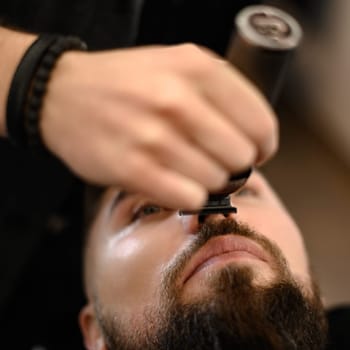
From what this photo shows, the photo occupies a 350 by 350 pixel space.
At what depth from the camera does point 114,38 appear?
89 centimetres

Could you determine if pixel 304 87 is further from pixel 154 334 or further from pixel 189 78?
pixel 189 78

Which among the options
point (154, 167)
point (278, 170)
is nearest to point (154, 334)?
point (154, 167)

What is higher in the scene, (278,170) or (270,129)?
(270,129)

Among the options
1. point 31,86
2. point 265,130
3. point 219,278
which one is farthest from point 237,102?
point 219,278

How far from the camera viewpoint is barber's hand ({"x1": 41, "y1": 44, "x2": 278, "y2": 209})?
46 cm

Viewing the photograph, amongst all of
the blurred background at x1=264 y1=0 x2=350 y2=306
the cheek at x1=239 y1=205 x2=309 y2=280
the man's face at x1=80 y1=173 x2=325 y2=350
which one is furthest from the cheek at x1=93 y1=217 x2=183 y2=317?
the blurred background at x1=264 y1=0 x2=350 y2=306

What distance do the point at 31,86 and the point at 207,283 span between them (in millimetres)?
358

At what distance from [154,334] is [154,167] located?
0.38 m

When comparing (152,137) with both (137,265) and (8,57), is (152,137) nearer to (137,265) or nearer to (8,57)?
(8,57)

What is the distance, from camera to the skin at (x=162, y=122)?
18.3 inches

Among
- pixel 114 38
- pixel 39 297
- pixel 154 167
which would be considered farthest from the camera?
pixel 39 297

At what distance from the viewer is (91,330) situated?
0.99m

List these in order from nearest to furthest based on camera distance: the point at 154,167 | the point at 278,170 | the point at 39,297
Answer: the point at 154,167
the point at 39,297
the point at 278,170

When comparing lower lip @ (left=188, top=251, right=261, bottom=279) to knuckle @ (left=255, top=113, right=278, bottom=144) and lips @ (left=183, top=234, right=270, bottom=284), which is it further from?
knuckle @ (left=255, top=113, right=278, bottom=144)
